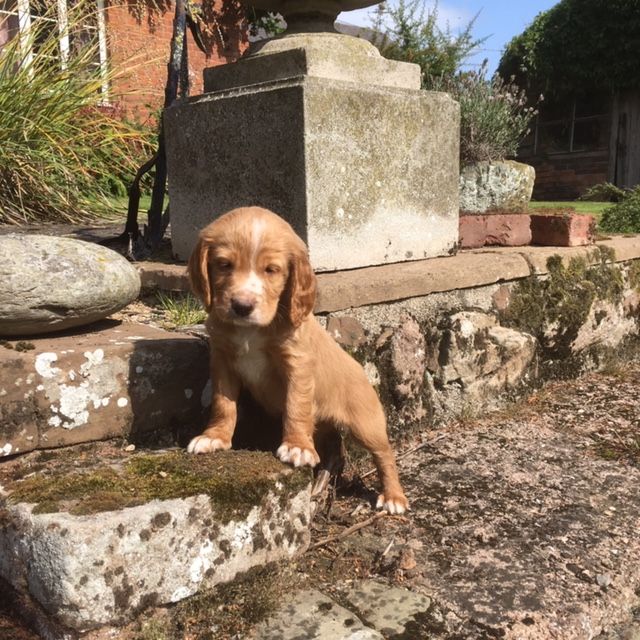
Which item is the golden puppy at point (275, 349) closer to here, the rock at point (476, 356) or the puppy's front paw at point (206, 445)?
the puppy's front paw at point (206, 445)

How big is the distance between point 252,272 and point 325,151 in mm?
1161

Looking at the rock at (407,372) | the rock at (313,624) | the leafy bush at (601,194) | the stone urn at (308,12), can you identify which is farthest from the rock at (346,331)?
the leafy bush at (601,194)

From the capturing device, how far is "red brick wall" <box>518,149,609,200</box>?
1636 cm

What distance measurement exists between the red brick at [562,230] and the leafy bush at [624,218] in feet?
6.45

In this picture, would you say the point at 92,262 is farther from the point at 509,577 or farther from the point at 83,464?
the point at 509,577

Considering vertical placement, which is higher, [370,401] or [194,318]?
[194,318]

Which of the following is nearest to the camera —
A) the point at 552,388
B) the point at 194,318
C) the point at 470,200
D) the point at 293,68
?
the point at 194,318

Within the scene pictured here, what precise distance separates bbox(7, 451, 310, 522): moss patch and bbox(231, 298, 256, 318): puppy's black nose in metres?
0.48

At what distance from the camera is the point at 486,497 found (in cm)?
262

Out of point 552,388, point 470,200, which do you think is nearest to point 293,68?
point 552,388

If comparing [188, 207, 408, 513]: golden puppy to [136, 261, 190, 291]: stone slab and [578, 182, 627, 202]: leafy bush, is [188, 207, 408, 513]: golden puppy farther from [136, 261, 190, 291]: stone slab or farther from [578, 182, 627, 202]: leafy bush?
[578, 182, 627, 202]: leafy bush

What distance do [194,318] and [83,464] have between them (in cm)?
96

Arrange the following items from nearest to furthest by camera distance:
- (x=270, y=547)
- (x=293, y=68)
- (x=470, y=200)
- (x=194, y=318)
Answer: (x=270, y=547), (x=194, y=318), (x=293, y=68), (x=470, y=200)

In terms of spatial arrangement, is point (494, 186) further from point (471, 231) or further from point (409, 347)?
point (409, 347)
